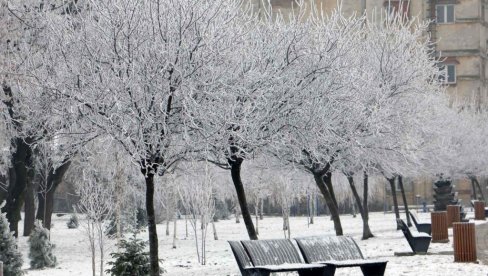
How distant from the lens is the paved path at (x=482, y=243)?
26.9 m

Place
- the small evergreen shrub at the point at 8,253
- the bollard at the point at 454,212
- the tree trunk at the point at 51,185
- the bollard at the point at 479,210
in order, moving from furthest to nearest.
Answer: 1. the bollard at the point at 479,210
2. the bollard at the point at 454,212
3. the tree trunk at the point at 51,185
4. the small evergreen shrub at the point at 8,253

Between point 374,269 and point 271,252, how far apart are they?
214cm

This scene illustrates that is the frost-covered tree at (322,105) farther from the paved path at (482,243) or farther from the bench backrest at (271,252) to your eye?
the paved path at (482,243)

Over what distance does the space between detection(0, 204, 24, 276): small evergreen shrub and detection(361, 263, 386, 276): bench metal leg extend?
12.7 metres

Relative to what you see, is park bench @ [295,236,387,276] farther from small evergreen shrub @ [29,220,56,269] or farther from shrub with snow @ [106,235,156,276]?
small evergreen shrub @ [29,220,56,269]

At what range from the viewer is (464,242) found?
81.1 ft

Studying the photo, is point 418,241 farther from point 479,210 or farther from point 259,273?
point 479,210

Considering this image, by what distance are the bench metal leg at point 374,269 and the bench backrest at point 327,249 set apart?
373 mm

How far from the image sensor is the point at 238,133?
2298 centimetres

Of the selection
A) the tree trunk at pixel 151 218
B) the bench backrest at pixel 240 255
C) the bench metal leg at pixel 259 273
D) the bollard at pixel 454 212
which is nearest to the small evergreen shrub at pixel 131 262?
the tree trunk at pixel 151 218

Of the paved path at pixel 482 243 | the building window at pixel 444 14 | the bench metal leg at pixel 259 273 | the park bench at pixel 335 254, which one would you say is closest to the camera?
the bench metal leg at pixel 259 273

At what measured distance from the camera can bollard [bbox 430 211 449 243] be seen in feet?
115

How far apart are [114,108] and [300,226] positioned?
4155cm

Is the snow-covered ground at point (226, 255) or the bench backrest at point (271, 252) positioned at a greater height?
the bench backrest at point (271, 252)
